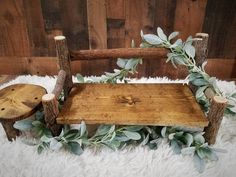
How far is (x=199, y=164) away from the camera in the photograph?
2.70 ft

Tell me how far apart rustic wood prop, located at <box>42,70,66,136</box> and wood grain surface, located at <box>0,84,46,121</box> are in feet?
0.31

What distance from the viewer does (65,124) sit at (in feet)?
2.91

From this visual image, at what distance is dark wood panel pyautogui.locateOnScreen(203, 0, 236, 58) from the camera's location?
125cm

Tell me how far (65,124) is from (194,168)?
1.59ft

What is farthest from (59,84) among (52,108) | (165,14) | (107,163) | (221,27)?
(221,27)

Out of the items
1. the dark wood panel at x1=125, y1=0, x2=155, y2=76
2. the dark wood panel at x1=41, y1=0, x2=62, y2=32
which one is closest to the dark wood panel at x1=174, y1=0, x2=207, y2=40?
the dark wood panel at x1=125, y1=0, x2=155, y2=76

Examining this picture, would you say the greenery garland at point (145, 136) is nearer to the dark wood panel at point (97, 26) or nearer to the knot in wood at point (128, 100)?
the knot in wood at point (128, 100)

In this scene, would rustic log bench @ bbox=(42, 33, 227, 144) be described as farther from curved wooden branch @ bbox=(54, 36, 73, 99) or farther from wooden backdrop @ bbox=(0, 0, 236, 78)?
wooden backdrop @ bbox=(0, 0, 236, 78)

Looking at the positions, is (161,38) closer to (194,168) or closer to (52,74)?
(194,168)

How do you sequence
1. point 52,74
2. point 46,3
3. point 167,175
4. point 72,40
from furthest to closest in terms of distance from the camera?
point 52,74 < point 72,40 < point 46,3 < point 167,175

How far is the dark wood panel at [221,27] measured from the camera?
49.4 inches

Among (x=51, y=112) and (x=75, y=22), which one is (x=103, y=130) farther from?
(x=75, y=22)

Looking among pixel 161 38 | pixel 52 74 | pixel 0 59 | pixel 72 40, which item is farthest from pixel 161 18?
pixel 0 59

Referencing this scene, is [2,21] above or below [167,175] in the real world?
above
